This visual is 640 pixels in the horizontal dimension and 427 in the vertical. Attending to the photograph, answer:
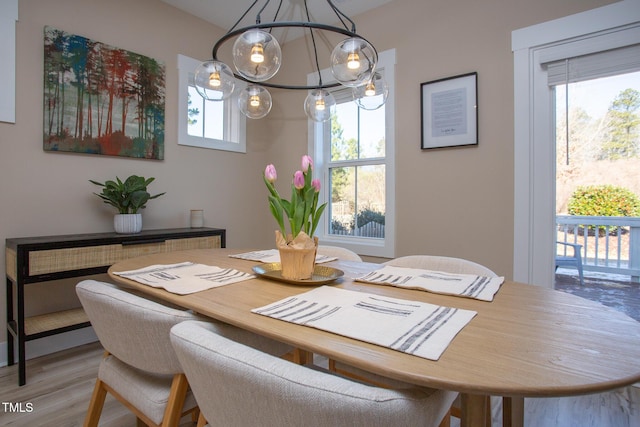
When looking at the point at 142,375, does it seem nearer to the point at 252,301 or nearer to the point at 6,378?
the point at 252,301

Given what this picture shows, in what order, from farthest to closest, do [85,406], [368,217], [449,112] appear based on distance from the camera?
[368,217], [449,112], [85,406]

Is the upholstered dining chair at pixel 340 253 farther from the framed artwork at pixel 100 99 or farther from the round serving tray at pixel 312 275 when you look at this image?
the framed artwork at pixel 100 99

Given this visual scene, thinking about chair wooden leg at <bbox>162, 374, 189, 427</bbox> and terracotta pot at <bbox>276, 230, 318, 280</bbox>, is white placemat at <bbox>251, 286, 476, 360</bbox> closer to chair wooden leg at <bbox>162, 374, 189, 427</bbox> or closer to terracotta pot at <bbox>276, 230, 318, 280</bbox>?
terracotta pot at <bbox>276, 230, 318, 280</bbox>

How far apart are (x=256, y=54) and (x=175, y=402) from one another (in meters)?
1.28

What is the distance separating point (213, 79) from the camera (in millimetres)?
1703

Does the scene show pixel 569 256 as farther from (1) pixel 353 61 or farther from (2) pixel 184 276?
(2) pixel 184 276

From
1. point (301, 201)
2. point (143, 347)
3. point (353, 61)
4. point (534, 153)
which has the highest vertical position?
point (353, 61)

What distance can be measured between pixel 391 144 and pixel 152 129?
6.68ft

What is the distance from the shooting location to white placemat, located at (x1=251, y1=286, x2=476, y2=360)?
0.73 meters

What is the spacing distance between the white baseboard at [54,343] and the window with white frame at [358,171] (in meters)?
2.13

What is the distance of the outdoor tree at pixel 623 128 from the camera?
1939mm

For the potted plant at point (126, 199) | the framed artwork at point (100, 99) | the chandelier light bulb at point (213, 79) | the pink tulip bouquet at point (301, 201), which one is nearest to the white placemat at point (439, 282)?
the pink tulip bouquet at point (301, 201)

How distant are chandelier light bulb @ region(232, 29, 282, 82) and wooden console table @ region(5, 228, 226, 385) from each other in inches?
60.5

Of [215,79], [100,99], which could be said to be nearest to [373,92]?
[215,79]
